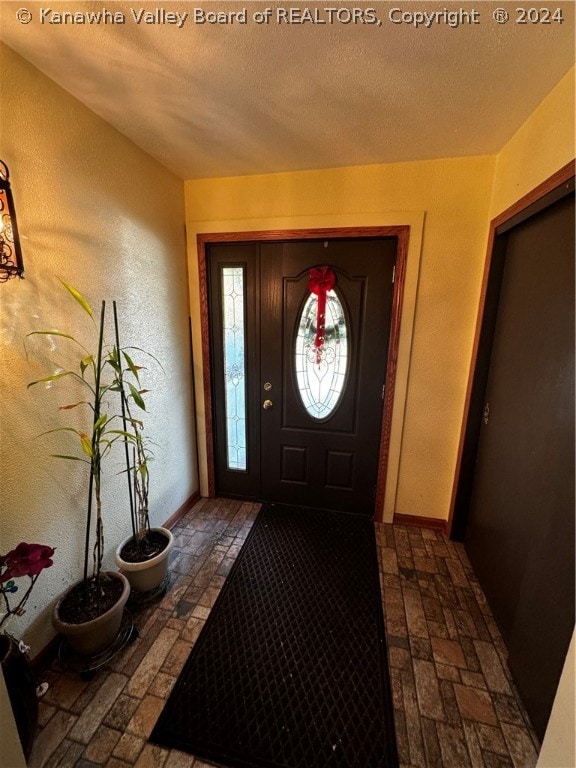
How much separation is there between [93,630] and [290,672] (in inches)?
33.4

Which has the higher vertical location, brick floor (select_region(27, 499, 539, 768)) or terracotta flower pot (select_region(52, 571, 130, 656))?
terracotta flower pot (select_region(52, 571, 130, 656))

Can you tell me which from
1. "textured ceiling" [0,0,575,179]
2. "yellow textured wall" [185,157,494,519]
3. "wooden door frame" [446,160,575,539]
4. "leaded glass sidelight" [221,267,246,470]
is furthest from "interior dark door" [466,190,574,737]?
"leaded glass sidelight" [221,267,246,470]

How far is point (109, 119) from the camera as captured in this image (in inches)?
57.9

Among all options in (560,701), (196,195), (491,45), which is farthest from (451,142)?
(560,701)

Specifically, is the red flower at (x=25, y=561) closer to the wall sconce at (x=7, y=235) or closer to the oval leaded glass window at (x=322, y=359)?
the wall sconce at (x=7, y=235)

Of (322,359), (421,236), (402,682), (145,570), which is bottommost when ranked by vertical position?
(402,682)

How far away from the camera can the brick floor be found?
1.08 metres

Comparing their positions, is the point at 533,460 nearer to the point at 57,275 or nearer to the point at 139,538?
the point at 139,538

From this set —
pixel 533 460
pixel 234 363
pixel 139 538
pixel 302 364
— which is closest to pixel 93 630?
pixel 139 538

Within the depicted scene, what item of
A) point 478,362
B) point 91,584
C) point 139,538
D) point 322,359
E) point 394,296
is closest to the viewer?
point 91,584

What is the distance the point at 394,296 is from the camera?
6.50 ft
